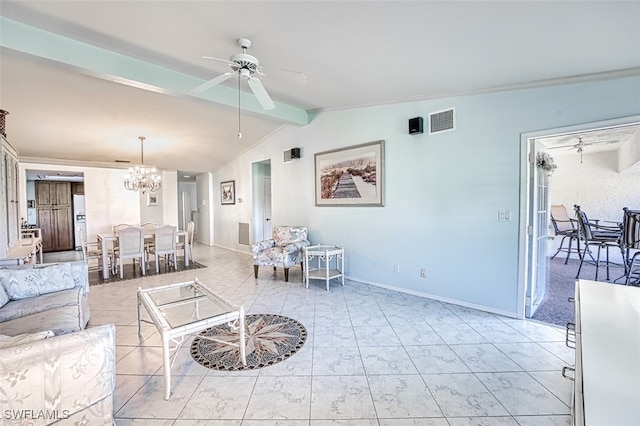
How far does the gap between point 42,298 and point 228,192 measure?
18.2ft

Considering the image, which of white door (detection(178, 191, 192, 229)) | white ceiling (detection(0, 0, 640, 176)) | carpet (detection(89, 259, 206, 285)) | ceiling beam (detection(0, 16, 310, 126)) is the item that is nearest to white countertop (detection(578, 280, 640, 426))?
white ceiling (detection(0, 0, 640, 176))

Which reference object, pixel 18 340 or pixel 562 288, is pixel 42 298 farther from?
pixel 562 288

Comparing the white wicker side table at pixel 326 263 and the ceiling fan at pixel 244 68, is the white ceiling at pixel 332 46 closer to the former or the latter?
the ceiling fan at pixel 244 68

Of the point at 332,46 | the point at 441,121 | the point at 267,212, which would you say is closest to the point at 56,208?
the point at 267,212

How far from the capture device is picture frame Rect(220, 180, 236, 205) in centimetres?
756

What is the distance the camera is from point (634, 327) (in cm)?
102

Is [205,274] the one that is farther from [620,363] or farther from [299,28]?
[620,363]

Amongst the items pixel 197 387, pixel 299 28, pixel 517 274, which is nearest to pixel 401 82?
pixel 299 28

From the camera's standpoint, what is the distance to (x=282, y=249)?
4637 mm

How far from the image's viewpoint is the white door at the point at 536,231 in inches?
118

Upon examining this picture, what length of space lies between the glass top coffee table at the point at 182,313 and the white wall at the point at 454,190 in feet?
7.98

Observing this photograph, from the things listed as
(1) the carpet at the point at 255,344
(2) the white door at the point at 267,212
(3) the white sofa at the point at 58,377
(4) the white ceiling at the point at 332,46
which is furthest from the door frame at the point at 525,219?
(2) the white door at the point at 267,212

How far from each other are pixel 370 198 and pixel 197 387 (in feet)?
10.4

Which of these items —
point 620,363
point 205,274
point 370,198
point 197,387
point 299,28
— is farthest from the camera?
point 205,274
